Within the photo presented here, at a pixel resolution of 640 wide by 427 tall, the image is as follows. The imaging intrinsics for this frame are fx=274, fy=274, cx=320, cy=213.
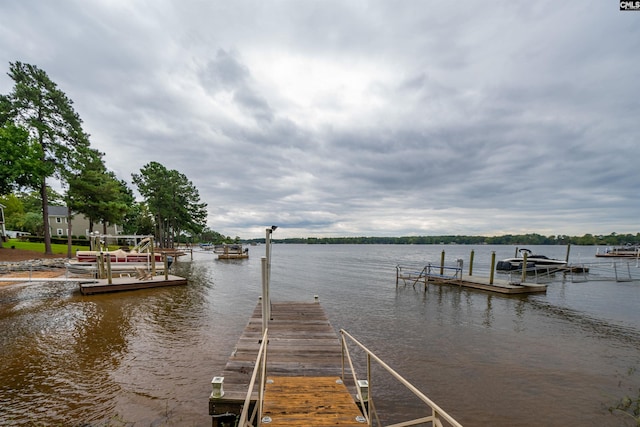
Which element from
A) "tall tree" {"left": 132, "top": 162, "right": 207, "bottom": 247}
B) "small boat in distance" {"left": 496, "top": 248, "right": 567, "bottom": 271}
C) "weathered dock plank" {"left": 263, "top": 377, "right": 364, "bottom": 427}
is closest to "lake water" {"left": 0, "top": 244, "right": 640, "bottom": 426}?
"weathered dock plank" {"left": 263, "top": 377, "right": 364, "bottom": 427}

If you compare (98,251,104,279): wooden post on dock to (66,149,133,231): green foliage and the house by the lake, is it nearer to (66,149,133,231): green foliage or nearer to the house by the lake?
(66,149,133,231): green foliage

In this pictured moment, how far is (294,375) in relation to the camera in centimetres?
558

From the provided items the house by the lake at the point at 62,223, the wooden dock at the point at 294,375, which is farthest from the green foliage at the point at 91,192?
the house by the lake at the point at 62,223

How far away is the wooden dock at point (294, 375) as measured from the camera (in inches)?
144

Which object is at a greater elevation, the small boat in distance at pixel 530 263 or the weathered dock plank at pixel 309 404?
the weathered dock plank at pixel 309 404

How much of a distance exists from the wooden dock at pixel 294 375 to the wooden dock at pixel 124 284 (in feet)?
46.4

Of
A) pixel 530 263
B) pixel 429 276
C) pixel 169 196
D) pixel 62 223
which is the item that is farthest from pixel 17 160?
pixel 530 263

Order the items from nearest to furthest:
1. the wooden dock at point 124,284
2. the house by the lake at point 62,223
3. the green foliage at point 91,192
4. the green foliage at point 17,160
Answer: the wooden dock at point 124,284, the green foliage at point 17,160, the green foliage at point 91,192, the house by the lake at point 62,223

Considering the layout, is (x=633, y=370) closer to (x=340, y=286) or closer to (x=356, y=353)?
(x=356, y=353)

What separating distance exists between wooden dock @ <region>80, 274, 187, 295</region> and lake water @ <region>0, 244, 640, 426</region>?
2.00ft

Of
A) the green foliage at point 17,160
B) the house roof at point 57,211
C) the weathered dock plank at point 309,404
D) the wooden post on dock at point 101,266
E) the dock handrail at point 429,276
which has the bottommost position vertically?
the dock handrail at point 429,276

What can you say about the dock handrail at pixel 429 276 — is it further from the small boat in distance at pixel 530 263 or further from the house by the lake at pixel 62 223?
the house by the lake at pixel 62 223

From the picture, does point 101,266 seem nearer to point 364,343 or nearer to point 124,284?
point 124,284

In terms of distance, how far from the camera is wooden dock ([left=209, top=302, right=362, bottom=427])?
365cm
